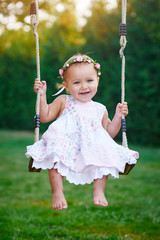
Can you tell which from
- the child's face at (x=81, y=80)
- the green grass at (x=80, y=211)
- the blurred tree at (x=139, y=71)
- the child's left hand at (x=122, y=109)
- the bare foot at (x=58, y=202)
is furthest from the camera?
the blurred tree at (x=139, y=71)

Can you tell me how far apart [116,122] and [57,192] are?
89cm

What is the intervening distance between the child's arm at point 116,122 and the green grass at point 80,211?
4.39 ft

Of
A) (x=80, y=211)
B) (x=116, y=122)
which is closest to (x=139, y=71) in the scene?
(x=80, y=211)

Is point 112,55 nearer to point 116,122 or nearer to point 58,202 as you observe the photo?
point 116,122

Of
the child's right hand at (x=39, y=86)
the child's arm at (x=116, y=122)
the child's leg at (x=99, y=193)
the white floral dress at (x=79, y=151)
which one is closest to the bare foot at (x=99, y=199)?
the child's leg at (x=99, y=193)

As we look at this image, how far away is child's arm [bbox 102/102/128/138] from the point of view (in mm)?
3193

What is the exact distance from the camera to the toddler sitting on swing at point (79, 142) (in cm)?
281

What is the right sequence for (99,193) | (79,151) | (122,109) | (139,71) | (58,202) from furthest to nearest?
(139,71), (122,109), (79,151), (99,193), (58,202)

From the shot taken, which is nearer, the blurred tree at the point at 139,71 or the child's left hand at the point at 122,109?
the child's left hand at the point at 122,109

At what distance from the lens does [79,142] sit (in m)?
3.00

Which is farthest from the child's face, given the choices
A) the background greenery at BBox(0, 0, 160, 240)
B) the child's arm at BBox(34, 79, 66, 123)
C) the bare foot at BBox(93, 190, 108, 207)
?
the background greenery at BBox(0, 0, 160, 240)

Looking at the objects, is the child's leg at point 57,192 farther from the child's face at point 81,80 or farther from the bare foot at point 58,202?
the child's face at point 81,80

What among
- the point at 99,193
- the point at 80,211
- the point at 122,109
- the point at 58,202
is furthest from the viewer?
the point at 80,211

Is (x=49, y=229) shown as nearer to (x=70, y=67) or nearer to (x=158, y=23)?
(x=70, y=67)
